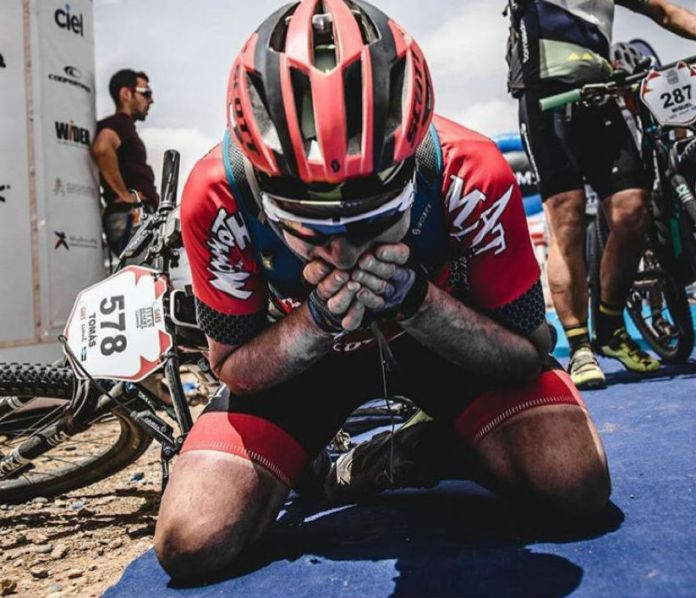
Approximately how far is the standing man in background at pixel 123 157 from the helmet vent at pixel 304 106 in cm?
352

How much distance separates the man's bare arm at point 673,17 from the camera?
3.02m

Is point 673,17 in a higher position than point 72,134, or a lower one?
higher

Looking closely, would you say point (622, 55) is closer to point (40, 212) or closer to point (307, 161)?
point (40, 212)

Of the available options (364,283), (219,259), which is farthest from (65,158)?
(364,283)

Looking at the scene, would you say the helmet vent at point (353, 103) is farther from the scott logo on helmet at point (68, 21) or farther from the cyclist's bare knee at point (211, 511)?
the scott logo on helmet at point (68, 21)

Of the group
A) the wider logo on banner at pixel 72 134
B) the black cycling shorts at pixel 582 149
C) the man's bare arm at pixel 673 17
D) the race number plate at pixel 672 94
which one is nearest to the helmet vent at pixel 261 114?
the black cycling shorts at pixel 582 149

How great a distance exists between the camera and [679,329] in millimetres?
3404

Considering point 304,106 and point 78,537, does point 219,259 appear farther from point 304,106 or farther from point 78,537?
point 78,537

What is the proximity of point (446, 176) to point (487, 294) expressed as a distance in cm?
30

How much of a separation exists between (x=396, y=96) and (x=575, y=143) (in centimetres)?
217

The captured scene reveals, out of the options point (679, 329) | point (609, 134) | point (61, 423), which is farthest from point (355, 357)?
point (679, 329)

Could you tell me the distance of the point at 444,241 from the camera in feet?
5.31

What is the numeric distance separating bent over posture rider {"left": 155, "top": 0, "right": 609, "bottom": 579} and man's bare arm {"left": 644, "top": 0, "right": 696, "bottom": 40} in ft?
6.59

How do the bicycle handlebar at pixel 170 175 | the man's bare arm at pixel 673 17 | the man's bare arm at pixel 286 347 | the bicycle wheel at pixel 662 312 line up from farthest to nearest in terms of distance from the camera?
the bicycle wheel at pixel 662 312
the man's bare arm at pixel 673 17
the bicycle handlebar at pixel 170 175
the man's bare arm at pixel 286 347
